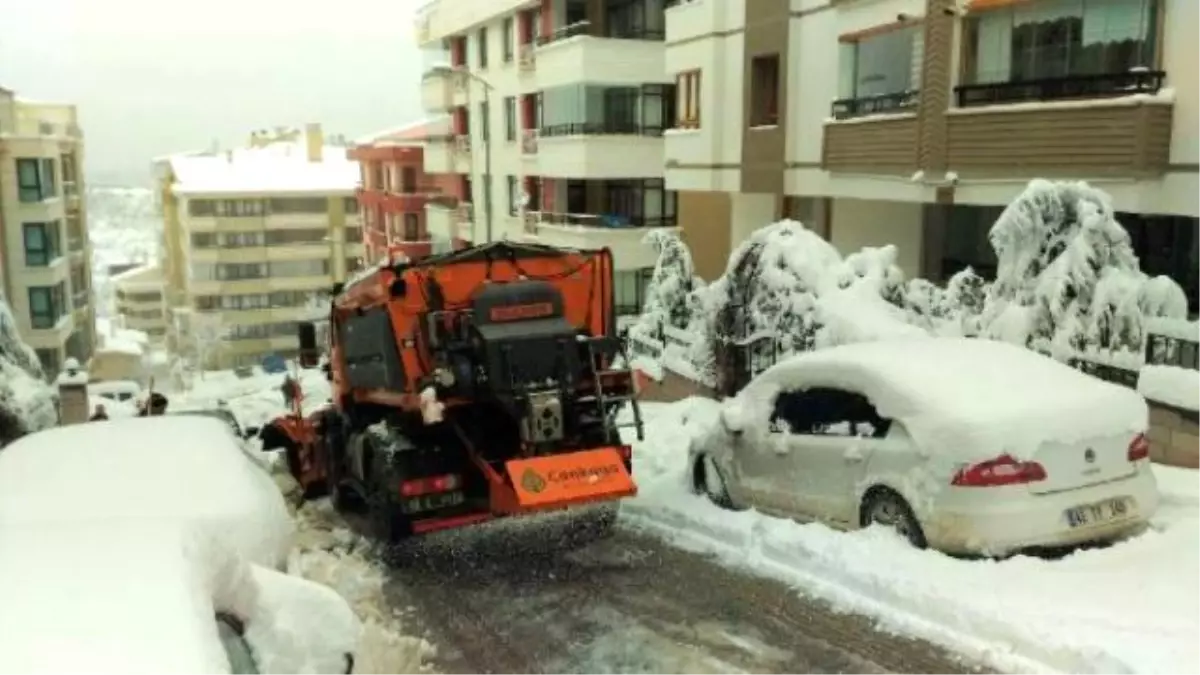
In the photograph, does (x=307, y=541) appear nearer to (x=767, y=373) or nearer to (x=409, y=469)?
(x=409, y=469)

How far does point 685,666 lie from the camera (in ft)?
Answer: 22.7

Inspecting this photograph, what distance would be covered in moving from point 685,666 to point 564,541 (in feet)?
10.5

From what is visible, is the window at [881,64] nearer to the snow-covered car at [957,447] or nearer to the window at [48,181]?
the snow-covered car at [957,447]

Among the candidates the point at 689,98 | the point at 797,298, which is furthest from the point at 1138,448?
the point at 689,98

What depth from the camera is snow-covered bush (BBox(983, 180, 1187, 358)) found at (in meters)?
11.0

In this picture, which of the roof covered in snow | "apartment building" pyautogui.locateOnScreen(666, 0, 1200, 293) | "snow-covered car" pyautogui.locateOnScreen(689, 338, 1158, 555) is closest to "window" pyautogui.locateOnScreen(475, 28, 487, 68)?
"apartment building" pyautogui.locateOnScreen(666, 0, 1200, 293)

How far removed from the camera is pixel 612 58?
30469mm

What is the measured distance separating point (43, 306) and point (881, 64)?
40203 mm

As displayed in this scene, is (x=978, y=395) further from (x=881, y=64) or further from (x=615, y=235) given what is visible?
(x=615, y=235)

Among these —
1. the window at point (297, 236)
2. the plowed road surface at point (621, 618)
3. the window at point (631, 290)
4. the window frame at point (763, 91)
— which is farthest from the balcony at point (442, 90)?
the plowed road surface at point (621, 618)

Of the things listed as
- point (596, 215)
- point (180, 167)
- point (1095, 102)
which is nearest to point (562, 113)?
point (596, 215)

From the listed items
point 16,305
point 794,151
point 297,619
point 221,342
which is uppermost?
point 794,151

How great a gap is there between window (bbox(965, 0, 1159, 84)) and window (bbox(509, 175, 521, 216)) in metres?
23.1

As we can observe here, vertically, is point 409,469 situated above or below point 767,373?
below
